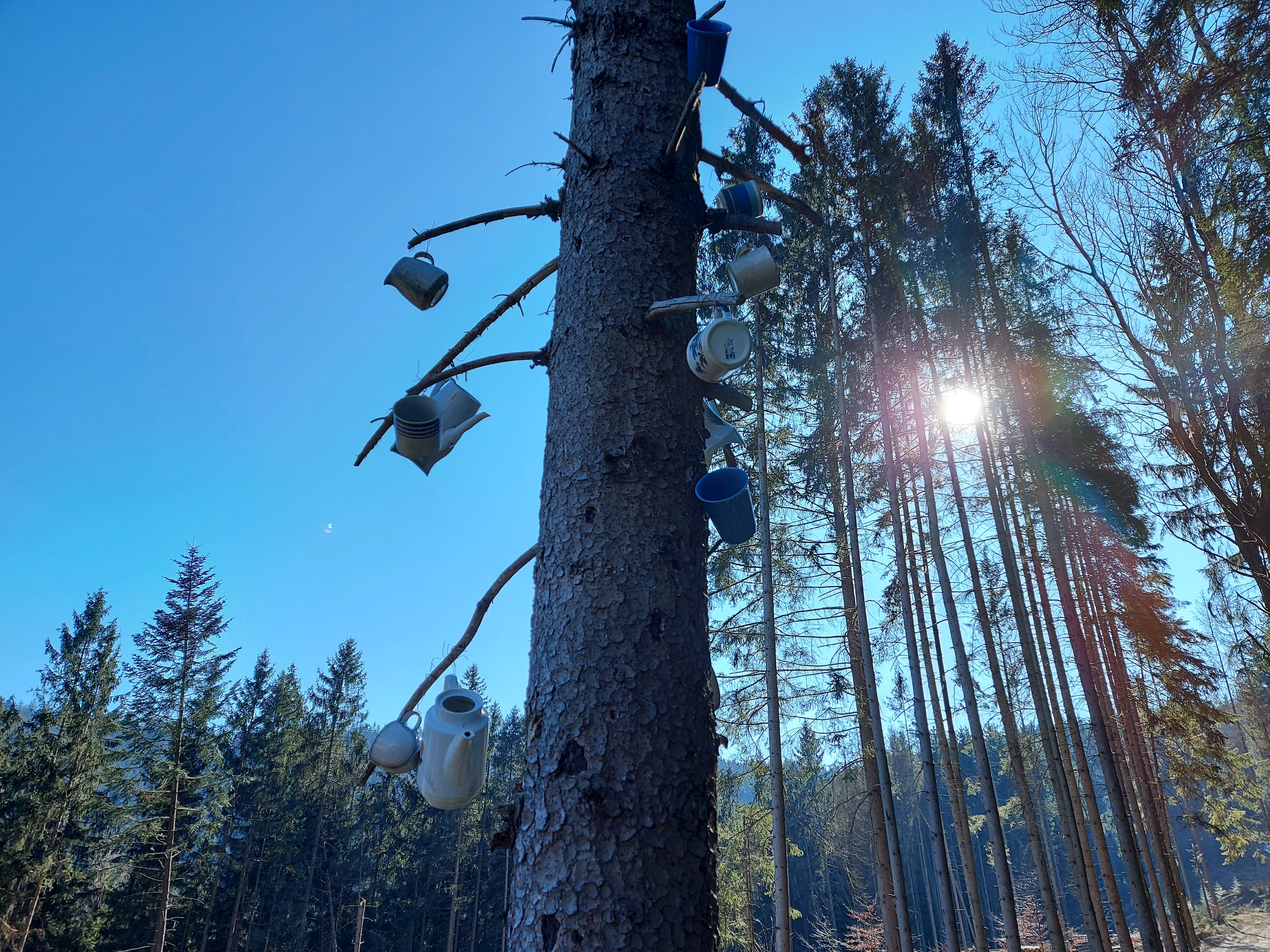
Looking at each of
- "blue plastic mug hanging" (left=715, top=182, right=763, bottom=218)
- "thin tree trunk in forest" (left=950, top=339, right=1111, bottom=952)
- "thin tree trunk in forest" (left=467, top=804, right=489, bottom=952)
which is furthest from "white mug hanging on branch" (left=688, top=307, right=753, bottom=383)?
"thin tree trunk in forest" (left=467, top=804, right=489, bottom=952)

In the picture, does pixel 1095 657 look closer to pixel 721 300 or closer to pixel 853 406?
pixel 853 406

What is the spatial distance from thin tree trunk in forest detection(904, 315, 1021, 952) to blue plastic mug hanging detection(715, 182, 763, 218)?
5916mm

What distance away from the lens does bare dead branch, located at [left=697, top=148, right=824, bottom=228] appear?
173 cm

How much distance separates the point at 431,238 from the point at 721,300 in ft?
2.86

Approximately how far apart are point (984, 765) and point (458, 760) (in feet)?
22.7

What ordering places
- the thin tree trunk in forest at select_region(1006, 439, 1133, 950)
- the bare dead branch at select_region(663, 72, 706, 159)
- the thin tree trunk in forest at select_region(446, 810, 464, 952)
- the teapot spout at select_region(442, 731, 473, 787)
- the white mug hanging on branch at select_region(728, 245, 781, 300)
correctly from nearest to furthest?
the bare dead branch at select_region(663, 72, 706, 159), the teapot spout at select_region(442, 731, 473, 787), the white mug hanging on branch at select_region(728, 245, 781, 300), the thin tree trunk in forest at select_region(1006, 439, 1133, 950), the thin tree trunk in forest at select_region(446, 810, 464, 952)

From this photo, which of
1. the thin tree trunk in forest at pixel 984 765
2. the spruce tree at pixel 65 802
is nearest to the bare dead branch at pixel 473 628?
the thin tree trunk in forest at pixel 984 765

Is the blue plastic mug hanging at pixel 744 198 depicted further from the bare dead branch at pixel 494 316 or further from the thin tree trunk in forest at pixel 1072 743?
the thin tree trunk in forest at pixel 1072 743

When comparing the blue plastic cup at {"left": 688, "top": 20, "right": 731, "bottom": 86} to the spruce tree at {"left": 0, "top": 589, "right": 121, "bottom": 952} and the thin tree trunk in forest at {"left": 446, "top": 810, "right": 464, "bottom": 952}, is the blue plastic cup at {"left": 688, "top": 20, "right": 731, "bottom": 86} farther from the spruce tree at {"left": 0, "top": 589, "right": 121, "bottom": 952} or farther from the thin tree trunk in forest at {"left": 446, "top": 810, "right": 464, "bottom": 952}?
the thin tree trunk in forest at {"left": 446, "top": 810, "right": 464, "bottom": 952}

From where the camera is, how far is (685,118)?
1.39 meters

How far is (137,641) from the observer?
17.1m

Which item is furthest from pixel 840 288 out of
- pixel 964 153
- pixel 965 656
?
pixel 965 656

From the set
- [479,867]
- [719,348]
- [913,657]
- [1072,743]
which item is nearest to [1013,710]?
[1072,743]

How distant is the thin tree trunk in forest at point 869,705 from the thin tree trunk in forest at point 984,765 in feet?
2.73
